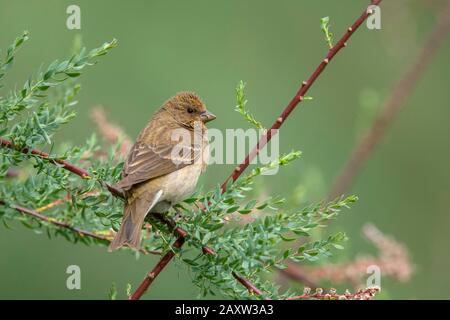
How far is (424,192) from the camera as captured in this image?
24.6 ft

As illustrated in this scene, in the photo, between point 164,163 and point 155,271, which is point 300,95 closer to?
point 155,271

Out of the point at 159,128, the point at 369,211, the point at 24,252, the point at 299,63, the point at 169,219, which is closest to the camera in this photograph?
the point at 169,219

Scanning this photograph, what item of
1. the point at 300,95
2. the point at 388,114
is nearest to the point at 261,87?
the point at 388,114

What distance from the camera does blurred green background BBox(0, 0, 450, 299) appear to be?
6793 mm

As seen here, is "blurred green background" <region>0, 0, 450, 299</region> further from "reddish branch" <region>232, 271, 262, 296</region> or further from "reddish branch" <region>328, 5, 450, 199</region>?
"reddish branch" <region>232, 271, 262, 296</region>

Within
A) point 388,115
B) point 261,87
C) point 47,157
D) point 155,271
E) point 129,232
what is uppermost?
point 261,87

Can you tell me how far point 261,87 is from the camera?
8.05m

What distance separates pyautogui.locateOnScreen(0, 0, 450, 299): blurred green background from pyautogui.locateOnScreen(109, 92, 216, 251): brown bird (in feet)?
5.06

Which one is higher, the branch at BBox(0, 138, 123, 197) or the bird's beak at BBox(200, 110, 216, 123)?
the bird's beak at BBox(200, 110, 216, 123)

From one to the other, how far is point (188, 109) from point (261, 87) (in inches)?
121

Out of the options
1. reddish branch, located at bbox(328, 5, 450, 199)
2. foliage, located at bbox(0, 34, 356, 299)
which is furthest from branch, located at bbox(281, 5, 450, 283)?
foliage, located at bbox(0, 34, 356, 299)

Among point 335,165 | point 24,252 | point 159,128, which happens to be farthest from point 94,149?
point 335,165

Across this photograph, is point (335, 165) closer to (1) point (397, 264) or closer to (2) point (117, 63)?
(2) point (117, 63)
